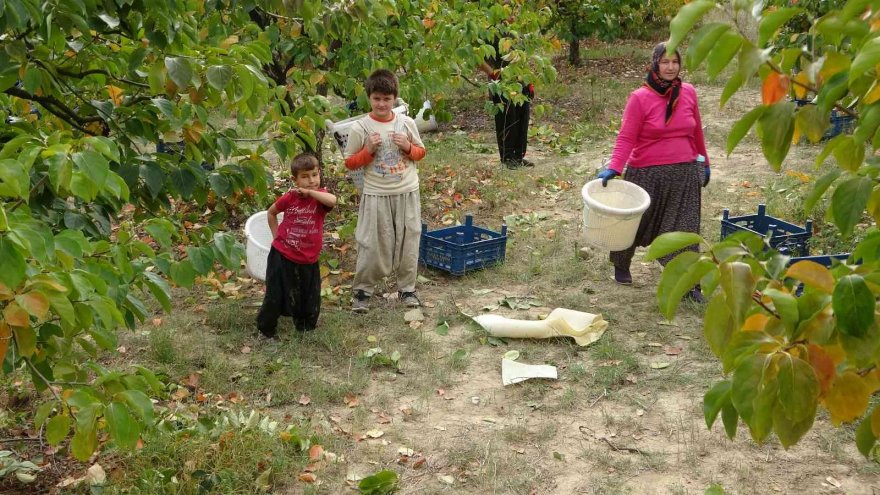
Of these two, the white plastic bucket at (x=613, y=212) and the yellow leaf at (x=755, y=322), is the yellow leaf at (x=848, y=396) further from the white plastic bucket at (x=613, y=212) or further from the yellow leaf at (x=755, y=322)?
the white plastic bucket at (x=613, y=212)

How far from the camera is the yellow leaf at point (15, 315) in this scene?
2.04 meters

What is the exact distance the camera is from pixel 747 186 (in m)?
8.98

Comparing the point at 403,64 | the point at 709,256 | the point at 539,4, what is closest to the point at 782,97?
the point at 709,256

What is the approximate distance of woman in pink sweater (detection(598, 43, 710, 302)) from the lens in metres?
5.81

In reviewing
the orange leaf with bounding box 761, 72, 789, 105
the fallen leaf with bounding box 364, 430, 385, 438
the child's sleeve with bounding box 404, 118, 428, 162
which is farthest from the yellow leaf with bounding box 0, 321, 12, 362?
the child's sleeve with bounding box 404, 118, 428, 162

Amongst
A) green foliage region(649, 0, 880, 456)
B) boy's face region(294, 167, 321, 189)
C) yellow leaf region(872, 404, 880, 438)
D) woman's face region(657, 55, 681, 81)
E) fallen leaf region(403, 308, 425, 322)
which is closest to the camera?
green foliage region(649, 0, 880, 456)

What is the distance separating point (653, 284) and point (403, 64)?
2599 mm

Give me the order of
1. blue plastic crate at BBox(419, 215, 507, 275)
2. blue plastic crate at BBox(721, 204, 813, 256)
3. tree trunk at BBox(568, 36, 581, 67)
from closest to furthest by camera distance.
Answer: blue plastic crate at BBox(721, 204, 813, 256) < blue plastic crate at BBox(419, 215, 507, 275) < tree trunk at BBox(568, 36, 581, 67)

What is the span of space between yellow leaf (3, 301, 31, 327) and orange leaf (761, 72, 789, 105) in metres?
1.62

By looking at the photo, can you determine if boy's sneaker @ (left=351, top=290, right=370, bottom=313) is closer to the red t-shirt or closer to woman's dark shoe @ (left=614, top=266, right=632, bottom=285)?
the red t-shirt

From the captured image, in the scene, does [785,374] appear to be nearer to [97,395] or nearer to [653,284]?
[97,395]

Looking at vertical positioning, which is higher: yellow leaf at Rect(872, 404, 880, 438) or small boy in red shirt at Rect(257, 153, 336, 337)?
yellow leaf at Rect(872, 404, 880, 438)

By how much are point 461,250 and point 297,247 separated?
150 cm

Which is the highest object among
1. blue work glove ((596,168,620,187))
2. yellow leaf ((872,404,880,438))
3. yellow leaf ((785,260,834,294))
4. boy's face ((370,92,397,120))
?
yellow leaf ((785,260,834,294))
